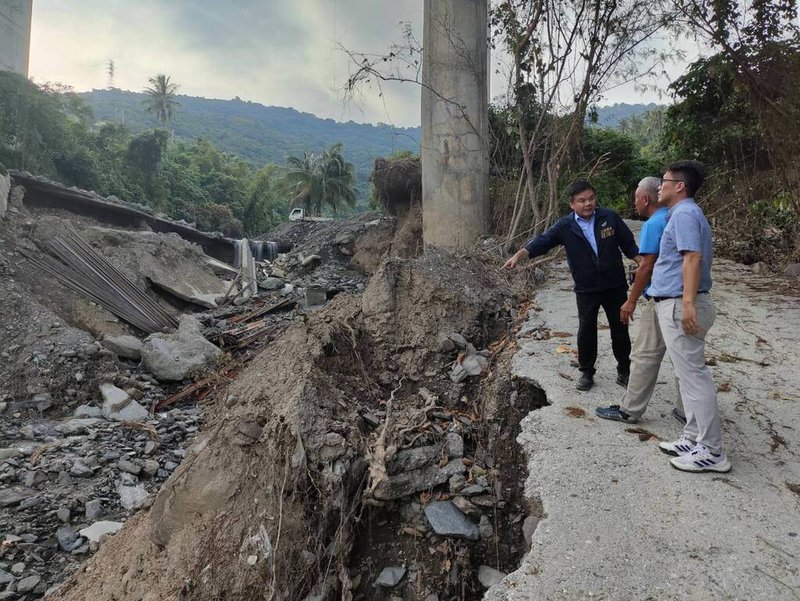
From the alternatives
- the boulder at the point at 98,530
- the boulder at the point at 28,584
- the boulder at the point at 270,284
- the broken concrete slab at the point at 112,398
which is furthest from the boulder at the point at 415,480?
the boulder at the point at 270,284

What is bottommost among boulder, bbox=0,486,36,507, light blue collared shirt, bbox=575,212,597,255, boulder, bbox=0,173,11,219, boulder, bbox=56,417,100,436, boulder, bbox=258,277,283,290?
boulder, bbox=0,486,36,507

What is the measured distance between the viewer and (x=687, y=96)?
36.2ft

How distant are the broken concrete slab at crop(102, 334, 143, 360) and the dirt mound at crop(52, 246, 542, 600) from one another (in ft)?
17.0

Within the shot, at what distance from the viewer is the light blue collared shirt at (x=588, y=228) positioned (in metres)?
3.25

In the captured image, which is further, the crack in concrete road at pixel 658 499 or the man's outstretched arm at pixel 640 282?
the man's outstretched arm at pixel 640 282

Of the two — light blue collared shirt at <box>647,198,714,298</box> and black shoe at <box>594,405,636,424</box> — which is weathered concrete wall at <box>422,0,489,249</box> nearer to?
black shoe at <box>594,405,636,424</box>

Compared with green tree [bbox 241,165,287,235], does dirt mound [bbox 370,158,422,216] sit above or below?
below

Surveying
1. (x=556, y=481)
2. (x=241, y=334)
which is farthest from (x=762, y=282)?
(x=241, y=334)

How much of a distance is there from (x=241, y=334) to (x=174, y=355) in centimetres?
143

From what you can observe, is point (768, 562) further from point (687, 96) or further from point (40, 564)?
point (687, 96)

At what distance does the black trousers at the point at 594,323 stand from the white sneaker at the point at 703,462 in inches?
37.5

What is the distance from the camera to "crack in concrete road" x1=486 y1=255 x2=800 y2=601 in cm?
183

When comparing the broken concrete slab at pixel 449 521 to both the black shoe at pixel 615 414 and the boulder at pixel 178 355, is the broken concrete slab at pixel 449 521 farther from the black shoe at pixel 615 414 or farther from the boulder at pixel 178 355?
the boulder at pixel 178 355

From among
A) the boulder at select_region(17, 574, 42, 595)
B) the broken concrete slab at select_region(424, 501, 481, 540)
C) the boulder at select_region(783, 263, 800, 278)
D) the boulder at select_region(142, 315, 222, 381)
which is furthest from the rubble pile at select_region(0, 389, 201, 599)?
the boulder at select_region(783, 263, 800, 278)
